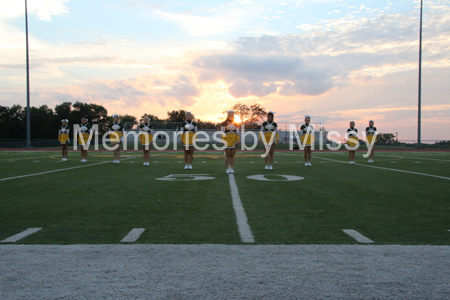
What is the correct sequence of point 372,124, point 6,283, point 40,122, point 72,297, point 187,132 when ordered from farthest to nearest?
point 40,122 → point 372,124 → point 187,132 → point 6,283 → point 72,297

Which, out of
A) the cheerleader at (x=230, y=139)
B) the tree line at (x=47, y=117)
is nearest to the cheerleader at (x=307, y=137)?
the cheerleader at (x=230, y=139)

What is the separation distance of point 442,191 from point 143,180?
7.15 m

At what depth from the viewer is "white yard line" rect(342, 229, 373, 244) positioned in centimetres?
394

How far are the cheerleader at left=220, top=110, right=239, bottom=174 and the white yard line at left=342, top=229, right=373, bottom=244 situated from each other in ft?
23.8

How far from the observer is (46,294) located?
8.43 feet

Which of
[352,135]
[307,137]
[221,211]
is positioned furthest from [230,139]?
[352,135]

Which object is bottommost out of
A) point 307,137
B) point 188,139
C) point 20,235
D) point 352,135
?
point 20,235

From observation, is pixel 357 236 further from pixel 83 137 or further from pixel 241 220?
pixel 83 137

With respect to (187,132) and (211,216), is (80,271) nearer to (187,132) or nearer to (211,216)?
(211,216)

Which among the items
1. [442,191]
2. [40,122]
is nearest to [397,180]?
[442,191]

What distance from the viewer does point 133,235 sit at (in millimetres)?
4172

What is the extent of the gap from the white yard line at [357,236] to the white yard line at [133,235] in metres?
2.45

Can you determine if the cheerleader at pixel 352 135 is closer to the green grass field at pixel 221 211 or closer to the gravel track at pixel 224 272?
the green grass field at pixel 221 211

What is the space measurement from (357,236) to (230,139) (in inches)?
306
